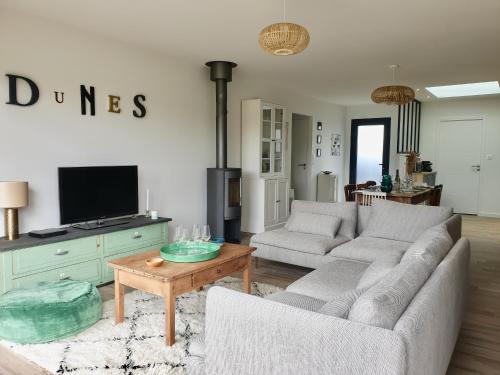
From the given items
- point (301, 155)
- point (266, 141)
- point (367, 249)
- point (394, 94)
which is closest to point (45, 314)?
point (367, 249)

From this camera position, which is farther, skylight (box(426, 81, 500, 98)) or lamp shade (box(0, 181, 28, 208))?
skylight (box(426, 81, 500, 98))

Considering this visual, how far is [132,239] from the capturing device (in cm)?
407

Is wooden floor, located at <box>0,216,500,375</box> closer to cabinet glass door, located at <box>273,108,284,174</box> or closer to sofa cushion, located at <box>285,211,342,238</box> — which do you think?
sofa cushion, located at <box>285,211,342,238</box>

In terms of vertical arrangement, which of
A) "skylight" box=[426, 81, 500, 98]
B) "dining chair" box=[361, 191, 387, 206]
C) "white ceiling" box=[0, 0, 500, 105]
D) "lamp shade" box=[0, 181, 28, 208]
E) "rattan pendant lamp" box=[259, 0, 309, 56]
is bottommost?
"dining chair" box=[361, 191, 387, 206]

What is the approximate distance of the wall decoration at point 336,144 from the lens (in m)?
9.33

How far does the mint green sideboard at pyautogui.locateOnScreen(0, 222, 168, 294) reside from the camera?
10.2 ft

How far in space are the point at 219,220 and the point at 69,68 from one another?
2629 millimetres

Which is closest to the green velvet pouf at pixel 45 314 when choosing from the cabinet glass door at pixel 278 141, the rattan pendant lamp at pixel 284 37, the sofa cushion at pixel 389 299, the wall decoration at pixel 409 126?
the sofa cushion at pixel 389 299

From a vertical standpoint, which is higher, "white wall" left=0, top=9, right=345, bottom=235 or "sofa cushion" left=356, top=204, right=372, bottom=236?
"white wall" left=0, top=9, right=345, bottom=235

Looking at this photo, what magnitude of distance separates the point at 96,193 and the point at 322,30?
9.19ft

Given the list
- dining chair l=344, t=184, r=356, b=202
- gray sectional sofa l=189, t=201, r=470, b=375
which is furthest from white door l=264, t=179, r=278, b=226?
gray sectional sofa l=189, t=201, r=470, b=375

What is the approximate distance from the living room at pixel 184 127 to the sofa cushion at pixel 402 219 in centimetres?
4

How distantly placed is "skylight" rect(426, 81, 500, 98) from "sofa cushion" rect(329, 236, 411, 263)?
4.66 m

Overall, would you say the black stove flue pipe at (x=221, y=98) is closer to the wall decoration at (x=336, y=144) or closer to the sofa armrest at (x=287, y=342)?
the sofa armrest at (x=287, y=342)
